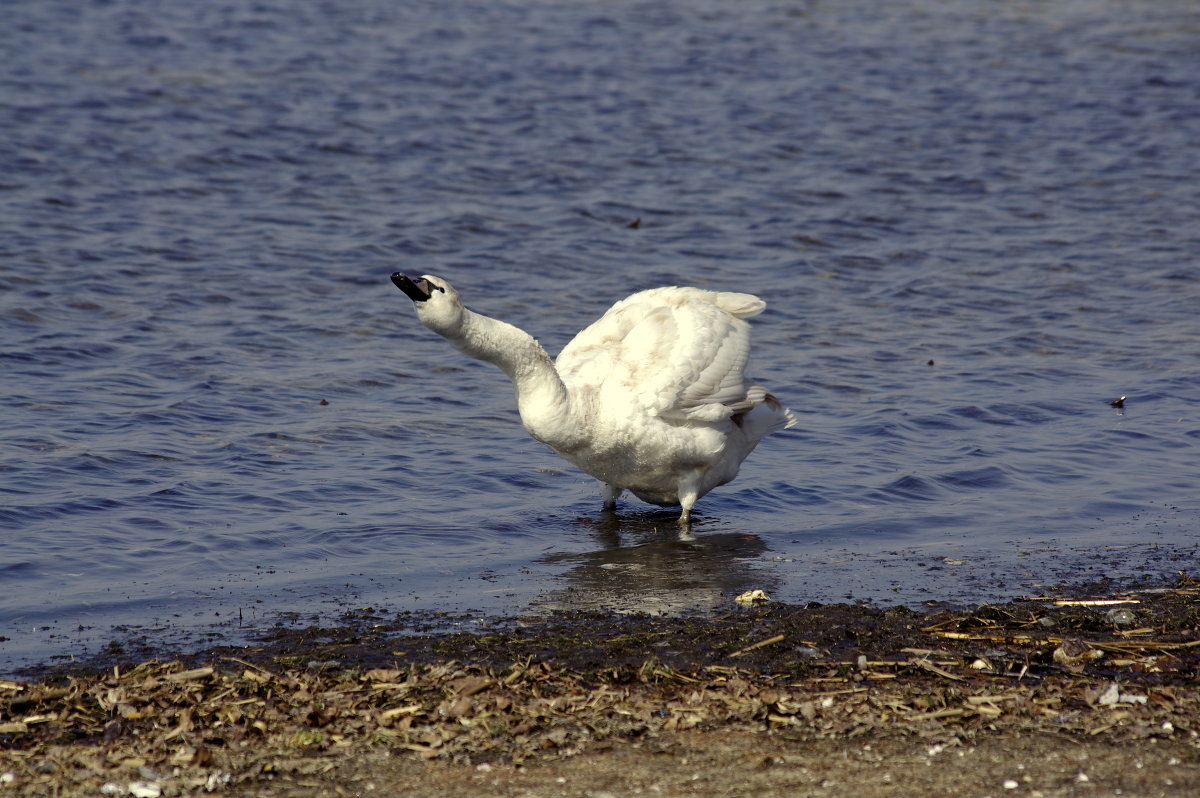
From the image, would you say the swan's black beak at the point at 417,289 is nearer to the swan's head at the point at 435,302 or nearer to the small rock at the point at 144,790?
the swan's head at the point at 435,302

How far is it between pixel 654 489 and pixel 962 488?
6.47 ft

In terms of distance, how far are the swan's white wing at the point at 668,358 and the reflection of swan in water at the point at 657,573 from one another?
0.74m

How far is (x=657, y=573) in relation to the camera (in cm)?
743

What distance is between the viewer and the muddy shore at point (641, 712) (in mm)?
4484

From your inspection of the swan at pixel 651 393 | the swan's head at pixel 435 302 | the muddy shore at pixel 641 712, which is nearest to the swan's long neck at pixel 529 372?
the swan at pixel 651 393

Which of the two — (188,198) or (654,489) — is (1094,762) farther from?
(188,198)

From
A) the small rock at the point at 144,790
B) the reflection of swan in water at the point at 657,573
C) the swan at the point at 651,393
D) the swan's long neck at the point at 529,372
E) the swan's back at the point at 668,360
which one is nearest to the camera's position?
the small rock at the point at 144,790

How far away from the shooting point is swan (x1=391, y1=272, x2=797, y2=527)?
24.6ft

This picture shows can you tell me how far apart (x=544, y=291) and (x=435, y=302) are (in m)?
6.38

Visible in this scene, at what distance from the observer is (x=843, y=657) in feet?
18.6

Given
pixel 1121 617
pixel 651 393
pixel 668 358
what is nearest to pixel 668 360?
pixel 668 358

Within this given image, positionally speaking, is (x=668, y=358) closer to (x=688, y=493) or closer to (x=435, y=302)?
(x=688, y=493)

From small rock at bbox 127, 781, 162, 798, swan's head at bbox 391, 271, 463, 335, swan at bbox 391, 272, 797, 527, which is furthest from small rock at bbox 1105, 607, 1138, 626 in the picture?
small rock at bbox 127, 781, 162, 798

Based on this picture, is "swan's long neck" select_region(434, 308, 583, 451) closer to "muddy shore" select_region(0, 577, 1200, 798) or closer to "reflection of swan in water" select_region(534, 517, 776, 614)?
"reflection of swan in water" select_region(534, 517, 776, 614)
